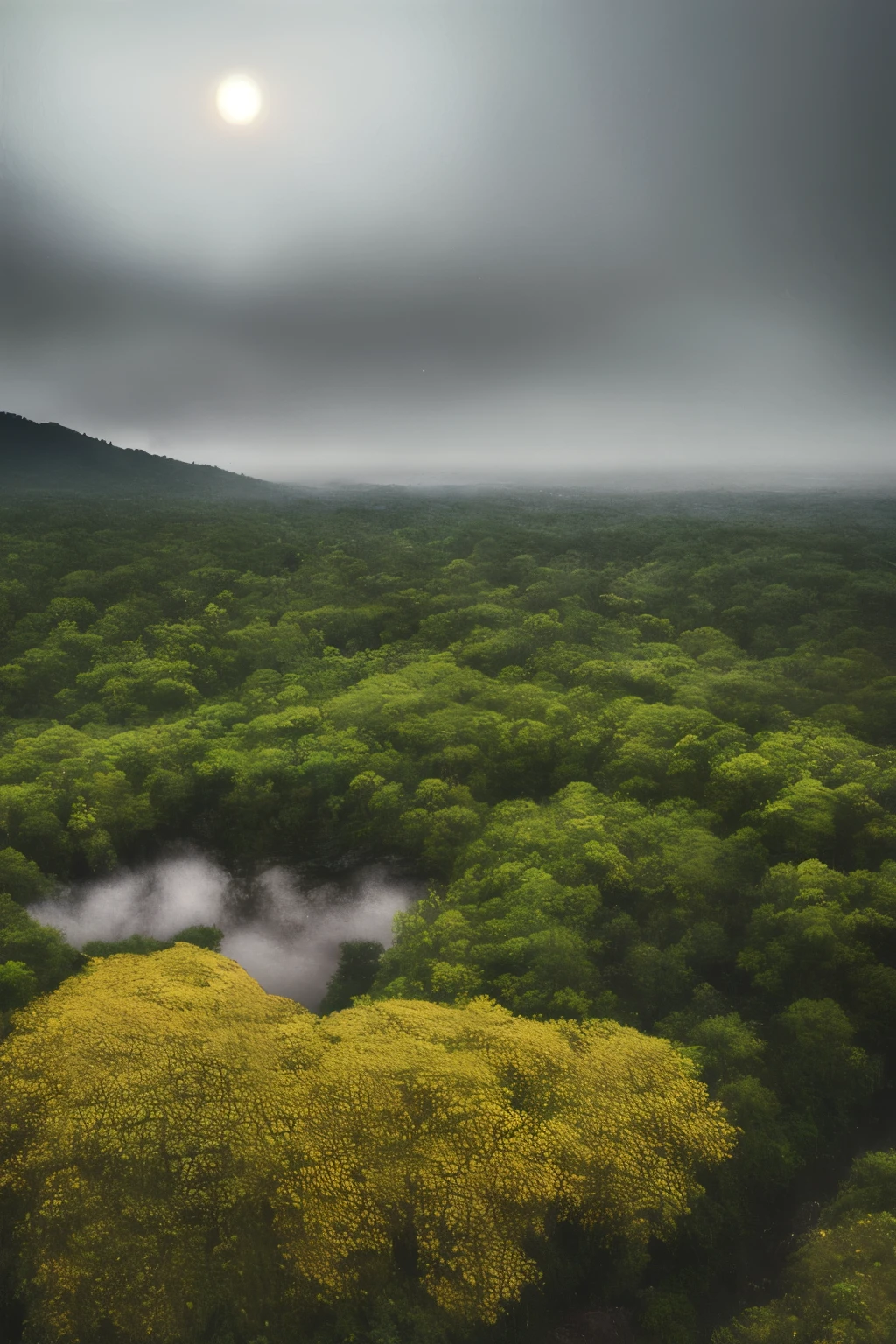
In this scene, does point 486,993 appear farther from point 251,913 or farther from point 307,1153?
point 251,913

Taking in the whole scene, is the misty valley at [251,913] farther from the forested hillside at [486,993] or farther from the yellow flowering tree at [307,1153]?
the yellow flowering tree at [307,1153]

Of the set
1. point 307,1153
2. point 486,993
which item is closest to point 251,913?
point 486,993

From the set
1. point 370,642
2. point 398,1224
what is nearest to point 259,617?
point 370,642

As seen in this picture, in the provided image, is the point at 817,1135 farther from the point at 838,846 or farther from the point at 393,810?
the point at 393,810

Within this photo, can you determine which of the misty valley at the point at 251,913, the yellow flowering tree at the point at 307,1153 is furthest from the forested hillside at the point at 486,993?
the misty valley at the point at 251,913

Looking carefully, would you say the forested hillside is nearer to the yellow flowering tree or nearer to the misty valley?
the yellow flowering tree

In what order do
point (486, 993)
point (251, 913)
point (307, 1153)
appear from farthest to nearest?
point (251, 913) < point (486, 993) < point (307, 1153)
